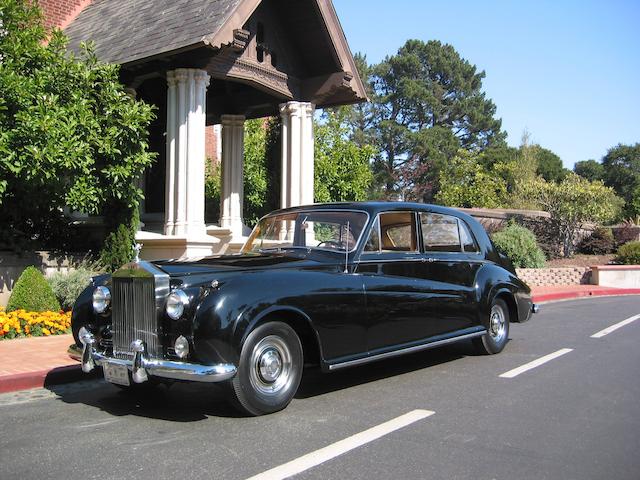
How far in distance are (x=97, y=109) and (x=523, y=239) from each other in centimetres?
1379

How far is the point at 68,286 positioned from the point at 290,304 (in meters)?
6.06

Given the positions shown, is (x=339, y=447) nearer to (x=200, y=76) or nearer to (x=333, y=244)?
(x=333, y=244)

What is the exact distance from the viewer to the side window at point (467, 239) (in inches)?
287

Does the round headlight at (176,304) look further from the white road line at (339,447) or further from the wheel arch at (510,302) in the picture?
the wheel arch at (510,302)

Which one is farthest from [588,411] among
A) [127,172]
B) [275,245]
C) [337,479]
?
[127,172]

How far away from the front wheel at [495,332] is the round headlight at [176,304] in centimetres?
412

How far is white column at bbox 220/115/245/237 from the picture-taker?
1541 centimetres

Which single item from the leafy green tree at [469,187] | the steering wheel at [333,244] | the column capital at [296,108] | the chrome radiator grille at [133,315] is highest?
the leafy green tree at [469,187]

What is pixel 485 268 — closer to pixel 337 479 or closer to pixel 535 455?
pixel 535 455

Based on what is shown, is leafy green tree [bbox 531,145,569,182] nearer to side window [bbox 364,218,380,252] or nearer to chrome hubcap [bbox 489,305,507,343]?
chrome hubcap [bbox 489,305,507,343]

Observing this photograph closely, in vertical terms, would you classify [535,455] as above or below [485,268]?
below

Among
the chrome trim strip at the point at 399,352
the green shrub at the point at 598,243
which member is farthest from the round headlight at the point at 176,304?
the green shrub at the point at 598,243

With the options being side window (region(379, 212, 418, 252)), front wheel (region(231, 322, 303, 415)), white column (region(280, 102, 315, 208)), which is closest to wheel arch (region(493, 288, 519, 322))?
side window (region(379, 212, 418, 252))

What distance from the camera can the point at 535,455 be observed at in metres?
3.97
